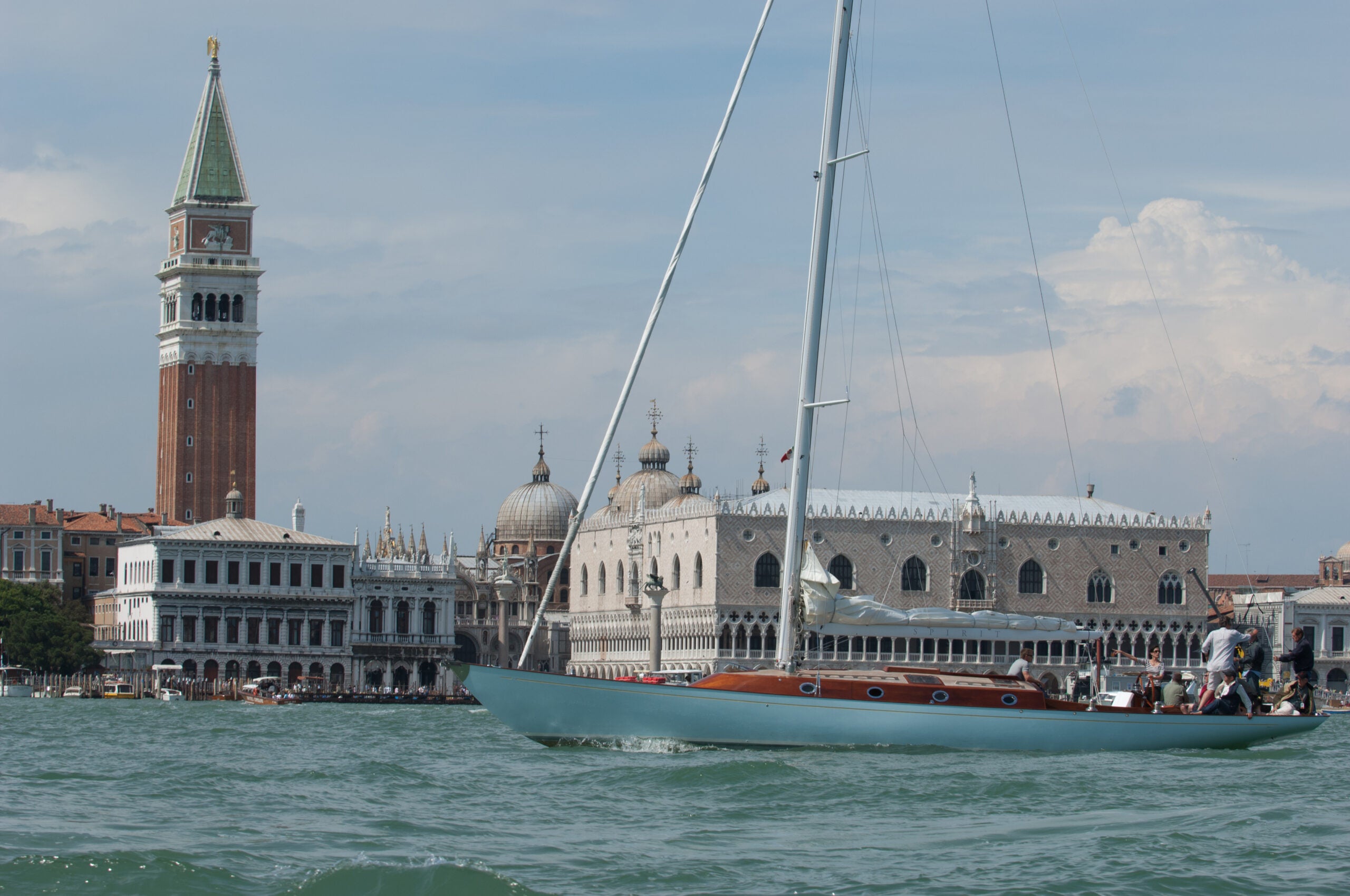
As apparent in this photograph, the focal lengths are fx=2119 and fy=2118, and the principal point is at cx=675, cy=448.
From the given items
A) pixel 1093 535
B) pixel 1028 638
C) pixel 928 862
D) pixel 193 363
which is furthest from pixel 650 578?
pixel 928 862

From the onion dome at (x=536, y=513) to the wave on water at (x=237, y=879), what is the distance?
105 meters

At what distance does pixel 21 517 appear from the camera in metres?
110

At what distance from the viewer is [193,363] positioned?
112312 mm

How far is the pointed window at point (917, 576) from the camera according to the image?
89.6 meters

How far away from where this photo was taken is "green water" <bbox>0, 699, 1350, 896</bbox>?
62.8 ft

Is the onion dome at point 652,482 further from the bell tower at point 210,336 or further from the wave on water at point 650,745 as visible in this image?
the wave on water at point 650,745

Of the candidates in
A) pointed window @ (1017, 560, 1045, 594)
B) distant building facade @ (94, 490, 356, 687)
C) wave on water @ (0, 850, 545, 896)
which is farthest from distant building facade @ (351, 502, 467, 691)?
wave on water @ (0, 850, 545, 896)

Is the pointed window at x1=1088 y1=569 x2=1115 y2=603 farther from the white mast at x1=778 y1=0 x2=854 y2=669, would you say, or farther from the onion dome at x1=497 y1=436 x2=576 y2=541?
the white mast at x1=778 y1=0 x2=854 y2=669

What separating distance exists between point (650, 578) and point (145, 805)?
5258cm

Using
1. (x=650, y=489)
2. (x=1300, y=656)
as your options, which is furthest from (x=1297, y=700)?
(x=650, y=489)

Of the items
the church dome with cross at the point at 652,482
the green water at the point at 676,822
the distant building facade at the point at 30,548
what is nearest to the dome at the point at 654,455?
the church dome with cross at the point at 652,482

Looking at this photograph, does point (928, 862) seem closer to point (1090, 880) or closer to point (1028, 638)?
point (1090, 880)

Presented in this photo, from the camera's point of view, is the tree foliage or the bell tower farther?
the bell tower

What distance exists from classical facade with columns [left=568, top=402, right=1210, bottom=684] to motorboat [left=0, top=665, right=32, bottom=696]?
77.3ft
